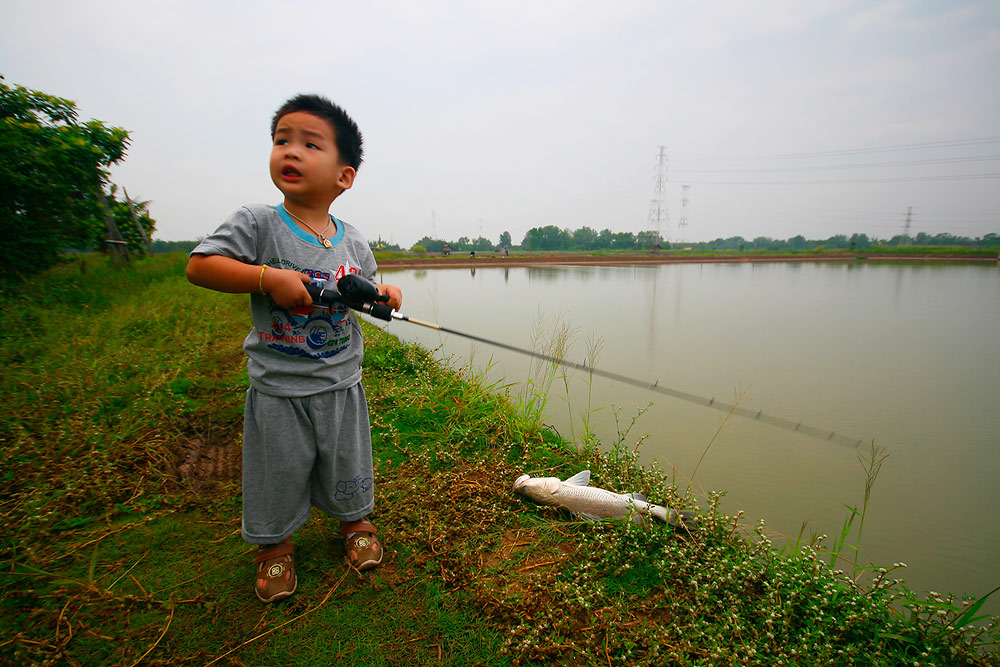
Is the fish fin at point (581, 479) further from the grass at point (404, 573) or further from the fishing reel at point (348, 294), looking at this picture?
the fishing reel at point (348, 294)

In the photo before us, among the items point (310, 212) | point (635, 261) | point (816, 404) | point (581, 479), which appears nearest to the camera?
point (310, 212)

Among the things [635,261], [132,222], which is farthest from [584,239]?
[132,222]

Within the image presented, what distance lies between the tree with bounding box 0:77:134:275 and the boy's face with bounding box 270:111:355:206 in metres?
5.68

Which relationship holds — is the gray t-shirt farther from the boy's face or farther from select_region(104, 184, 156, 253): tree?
select_region(104, 184, 156, 253): tree

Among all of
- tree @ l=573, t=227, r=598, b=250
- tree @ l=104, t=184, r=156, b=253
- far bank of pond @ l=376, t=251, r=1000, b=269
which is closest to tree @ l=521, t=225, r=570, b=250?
tree @ l=573, t=227, r=598, b=250

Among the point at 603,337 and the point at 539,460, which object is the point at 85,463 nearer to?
the point at 539,460

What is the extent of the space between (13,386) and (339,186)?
8.32 ft

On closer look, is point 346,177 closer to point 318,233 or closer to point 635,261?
point 318,233

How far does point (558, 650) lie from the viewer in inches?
50.5

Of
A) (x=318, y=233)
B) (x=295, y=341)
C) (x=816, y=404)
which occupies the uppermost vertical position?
(x=318, y=233)

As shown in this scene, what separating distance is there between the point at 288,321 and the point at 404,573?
1.01 meters

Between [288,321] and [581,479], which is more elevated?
[288,321]

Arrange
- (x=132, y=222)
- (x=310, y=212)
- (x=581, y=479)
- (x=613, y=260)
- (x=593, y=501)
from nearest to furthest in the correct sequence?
(x=310, y=212) < (x=593, y=501) < (x=581, y=479) < (x=132, y=222) < (x=613, y=260)

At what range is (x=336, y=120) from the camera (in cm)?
142
